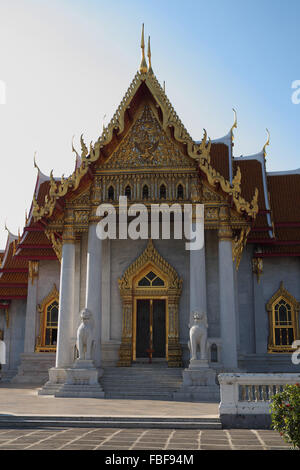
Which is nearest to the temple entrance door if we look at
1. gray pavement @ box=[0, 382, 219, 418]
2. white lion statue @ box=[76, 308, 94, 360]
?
white lion statue @ box=[76, 308, 94, 360]

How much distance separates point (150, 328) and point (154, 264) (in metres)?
1.92

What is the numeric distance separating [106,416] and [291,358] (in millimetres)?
9008

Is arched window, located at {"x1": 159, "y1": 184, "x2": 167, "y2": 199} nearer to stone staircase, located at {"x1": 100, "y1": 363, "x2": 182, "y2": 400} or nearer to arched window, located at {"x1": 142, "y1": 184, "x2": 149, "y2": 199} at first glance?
arched window, located at {"x1": 142, "y1": 184, "x2": 149, "y2": 199}

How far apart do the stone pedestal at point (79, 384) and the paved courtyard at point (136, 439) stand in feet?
14.5

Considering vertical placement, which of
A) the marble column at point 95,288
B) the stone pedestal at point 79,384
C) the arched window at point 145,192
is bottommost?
the stone pedestal at point 79,384

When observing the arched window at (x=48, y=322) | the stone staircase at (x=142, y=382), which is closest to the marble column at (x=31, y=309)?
the arched window at (x=48, y=322)

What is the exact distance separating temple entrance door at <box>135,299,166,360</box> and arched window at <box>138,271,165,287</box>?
45 cm

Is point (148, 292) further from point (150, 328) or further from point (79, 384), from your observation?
point (79, 384)

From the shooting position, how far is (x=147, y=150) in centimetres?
1491

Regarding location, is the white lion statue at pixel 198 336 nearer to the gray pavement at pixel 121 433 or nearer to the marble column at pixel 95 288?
the gray pavement at pixel 121 433

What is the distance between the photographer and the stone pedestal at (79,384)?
12.5 m

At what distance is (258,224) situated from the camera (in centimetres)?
1680

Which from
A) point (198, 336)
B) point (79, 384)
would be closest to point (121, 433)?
point (198, 336)

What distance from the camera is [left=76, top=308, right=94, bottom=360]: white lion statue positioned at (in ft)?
42.6
